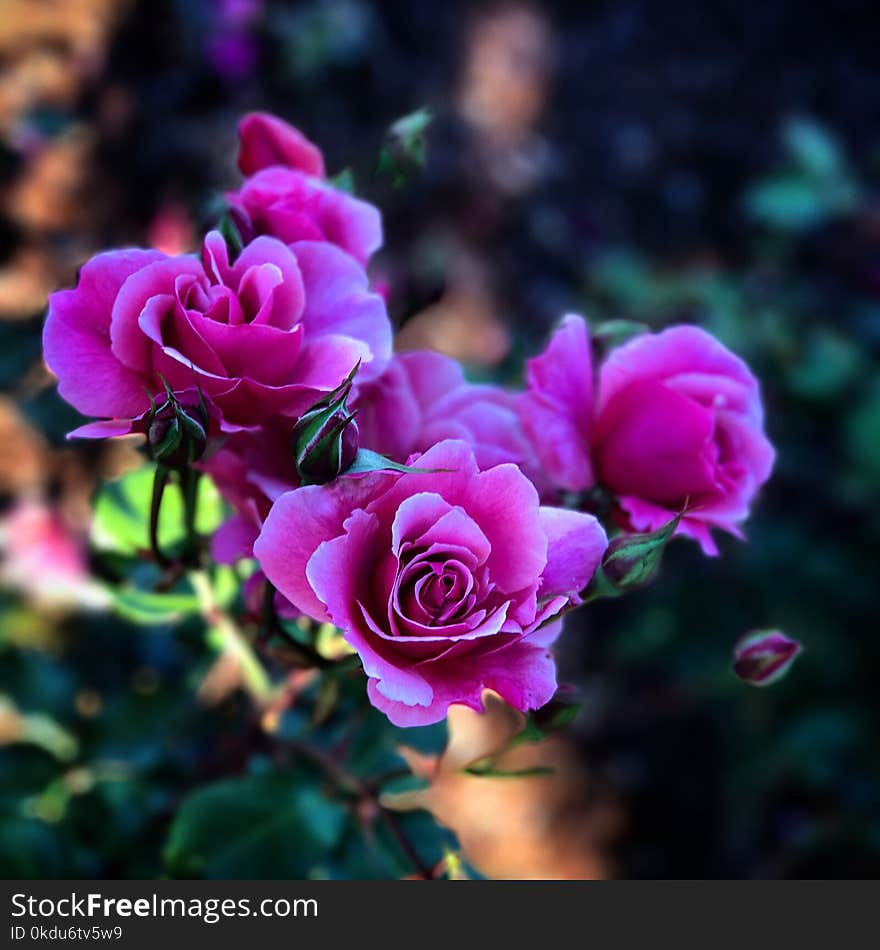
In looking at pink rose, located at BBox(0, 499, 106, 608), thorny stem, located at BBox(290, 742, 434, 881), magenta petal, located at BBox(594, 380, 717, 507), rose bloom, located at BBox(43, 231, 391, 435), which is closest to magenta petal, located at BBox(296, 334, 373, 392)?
rose bloom, located at BBox(43, 231, 391, 435)

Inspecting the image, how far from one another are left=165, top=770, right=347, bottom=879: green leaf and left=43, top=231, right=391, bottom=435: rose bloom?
1.45 ft

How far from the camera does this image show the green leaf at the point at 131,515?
3.05 ft

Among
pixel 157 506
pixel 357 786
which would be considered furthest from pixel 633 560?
pixel 357 786

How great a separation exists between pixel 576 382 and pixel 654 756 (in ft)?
5.93

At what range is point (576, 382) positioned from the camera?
723 mm

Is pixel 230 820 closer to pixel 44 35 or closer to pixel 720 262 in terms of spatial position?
pixel 44 35

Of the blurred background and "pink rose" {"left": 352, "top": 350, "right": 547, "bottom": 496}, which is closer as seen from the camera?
"pink rose" {"left": 352, "top": 350, "right": 547, "bottom": 496}

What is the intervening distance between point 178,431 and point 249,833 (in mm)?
481

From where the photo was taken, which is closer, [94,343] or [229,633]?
[94,343]

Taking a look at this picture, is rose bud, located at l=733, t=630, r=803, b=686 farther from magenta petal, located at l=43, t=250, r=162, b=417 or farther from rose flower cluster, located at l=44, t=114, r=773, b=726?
magenta petal, located at l=43, t=250, r=162, b=417

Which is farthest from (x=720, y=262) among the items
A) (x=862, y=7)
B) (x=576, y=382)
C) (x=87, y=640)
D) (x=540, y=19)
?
(x=576, y=382)

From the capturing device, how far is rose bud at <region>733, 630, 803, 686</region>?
702 millimetres

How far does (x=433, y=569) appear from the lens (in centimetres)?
55

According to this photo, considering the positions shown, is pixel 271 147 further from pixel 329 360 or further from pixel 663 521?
pixel 663 521
